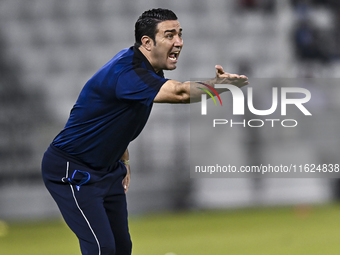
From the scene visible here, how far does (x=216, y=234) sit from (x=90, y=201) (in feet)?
9.89

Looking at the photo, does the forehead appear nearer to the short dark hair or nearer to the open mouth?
the short dark hair

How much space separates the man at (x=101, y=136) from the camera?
9.36 feet

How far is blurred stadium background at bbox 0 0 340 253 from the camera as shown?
7.61 meters

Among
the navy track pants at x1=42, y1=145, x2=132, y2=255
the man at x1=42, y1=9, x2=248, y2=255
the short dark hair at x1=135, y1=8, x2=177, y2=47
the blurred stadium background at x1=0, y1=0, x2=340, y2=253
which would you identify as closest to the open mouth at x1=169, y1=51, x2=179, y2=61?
the man at x1=42, y1=9, x2=248, y2=255

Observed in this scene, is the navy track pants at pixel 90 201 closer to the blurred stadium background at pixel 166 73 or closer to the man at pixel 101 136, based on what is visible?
the man at pixel 101 136

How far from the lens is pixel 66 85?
27.5 feet

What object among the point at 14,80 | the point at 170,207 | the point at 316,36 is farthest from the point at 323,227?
the point at 14,80

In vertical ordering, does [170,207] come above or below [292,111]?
below

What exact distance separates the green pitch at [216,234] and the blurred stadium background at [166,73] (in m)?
0.53

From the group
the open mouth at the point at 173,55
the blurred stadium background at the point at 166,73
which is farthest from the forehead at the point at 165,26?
the blurred stadium background at the point at 166,73

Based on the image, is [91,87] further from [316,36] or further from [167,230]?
[316,36]

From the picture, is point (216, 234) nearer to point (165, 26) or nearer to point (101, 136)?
point (101, 136)

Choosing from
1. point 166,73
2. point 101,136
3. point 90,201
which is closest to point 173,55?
point 101,136

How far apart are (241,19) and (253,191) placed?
313cm
